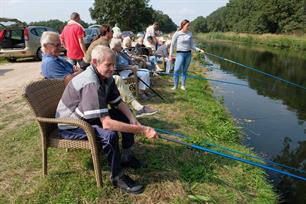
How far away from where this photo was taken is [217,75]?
13.8 meters

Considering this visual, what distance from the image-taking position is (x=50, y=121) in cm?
297

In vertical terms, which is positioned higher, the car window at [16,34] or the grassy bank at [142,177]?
the car window at [16,34]

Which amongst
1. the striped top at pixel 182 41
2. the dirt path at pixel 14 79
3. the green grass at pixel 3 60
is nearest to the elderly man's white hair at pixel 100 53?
the dirt path at pixel 14 79

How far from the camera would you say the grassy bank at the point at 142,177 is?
10.3 feet

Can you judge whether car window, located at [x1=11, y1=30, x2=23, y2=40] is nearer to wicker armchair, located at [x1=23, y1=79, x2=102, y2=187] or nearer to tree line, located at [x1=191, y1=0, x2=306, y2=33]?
wicker armchair, located at [x1=23, y1=79, x2=102, y2=187]

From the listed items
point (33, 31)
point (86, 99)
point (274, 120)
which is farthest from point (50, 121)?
point (33, 31)

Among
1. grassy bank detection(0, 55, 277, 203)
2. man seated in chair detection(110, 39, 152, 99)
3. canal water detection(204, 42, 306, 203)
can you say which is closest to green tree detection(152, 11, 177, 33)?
canal water detection(204, 42, 306, 203)

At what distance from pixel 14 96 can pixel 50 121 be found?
4257mm

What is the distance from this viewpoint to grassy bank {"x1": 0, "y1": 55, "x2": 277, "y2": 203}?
10.3 feet

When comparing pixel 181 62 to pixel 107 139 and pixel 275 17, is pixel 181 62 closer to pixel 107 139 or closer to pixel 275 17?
pixel 107 139

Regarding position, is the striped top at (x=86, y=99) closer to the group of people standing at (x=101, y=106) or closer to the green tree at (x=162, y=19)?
the group of people standing at (x=101, y=106)

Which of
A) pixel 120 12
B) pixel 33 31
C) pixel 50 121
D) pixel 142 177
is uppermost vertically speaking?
pixel 120 12

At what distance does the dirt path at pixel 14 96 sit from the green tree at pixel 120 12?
39775 mm

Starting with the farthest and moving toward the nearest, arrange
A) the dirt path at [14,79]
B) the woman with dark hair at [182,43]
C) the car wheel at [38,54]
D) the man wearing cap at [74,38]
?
1. the car wheel at [38,54]
2. the woman with dark hair at [182,43]
3. the dirt path at [14,79]
4. the man wearing cap at [74,38]
